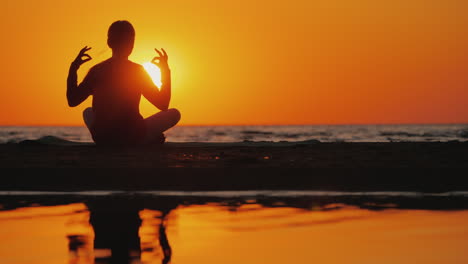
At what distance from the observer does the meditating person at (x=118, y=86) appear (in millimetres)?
11875

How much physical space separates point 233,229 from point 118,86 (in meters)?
6.35

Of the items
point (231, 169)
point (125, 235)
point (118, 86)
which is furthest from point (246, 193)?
point (118, 86)

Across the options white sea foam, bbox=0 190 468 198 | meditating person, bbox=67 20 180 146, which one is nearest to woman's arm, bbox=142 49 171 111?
meditating person, bbox=67 20 180 146

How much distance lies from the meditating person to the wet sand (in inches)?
19.2

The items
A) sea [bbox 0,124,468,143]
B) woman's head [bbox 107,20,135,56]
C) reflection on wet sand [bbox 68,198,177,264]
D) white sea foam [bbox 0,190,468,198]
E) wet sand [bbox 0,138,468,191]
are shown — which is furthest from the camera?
sea [bbox 0,124,468,143]

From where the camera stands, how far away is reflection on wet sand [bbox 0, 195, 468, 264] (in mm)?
4832

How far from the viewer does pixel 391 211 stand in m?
7.01

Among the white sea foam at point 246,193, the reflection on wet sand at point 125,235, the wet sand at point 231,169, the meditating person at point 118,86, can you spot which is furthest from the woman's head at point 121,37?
the reflection on wet sand at point 125,235

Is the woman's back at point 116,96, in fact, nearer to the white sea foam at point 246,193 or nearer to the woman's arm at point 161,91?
the woman's arm at point 161,91

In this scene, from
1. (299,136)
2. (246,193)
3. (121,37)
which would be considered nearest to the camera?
(246,193)

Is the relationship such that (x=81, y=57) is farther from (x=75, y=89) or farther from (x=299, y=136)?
(x=299, y=136)

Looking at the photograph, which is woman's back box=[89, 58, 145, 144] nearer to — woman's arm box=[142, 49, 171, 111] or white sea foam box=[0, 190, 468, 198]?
woman's arm box=[142, 49, 171, 111]

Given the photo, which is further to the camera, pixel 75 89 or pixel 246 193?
pixel 75 89

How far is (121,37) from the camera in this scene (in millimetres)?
11828
